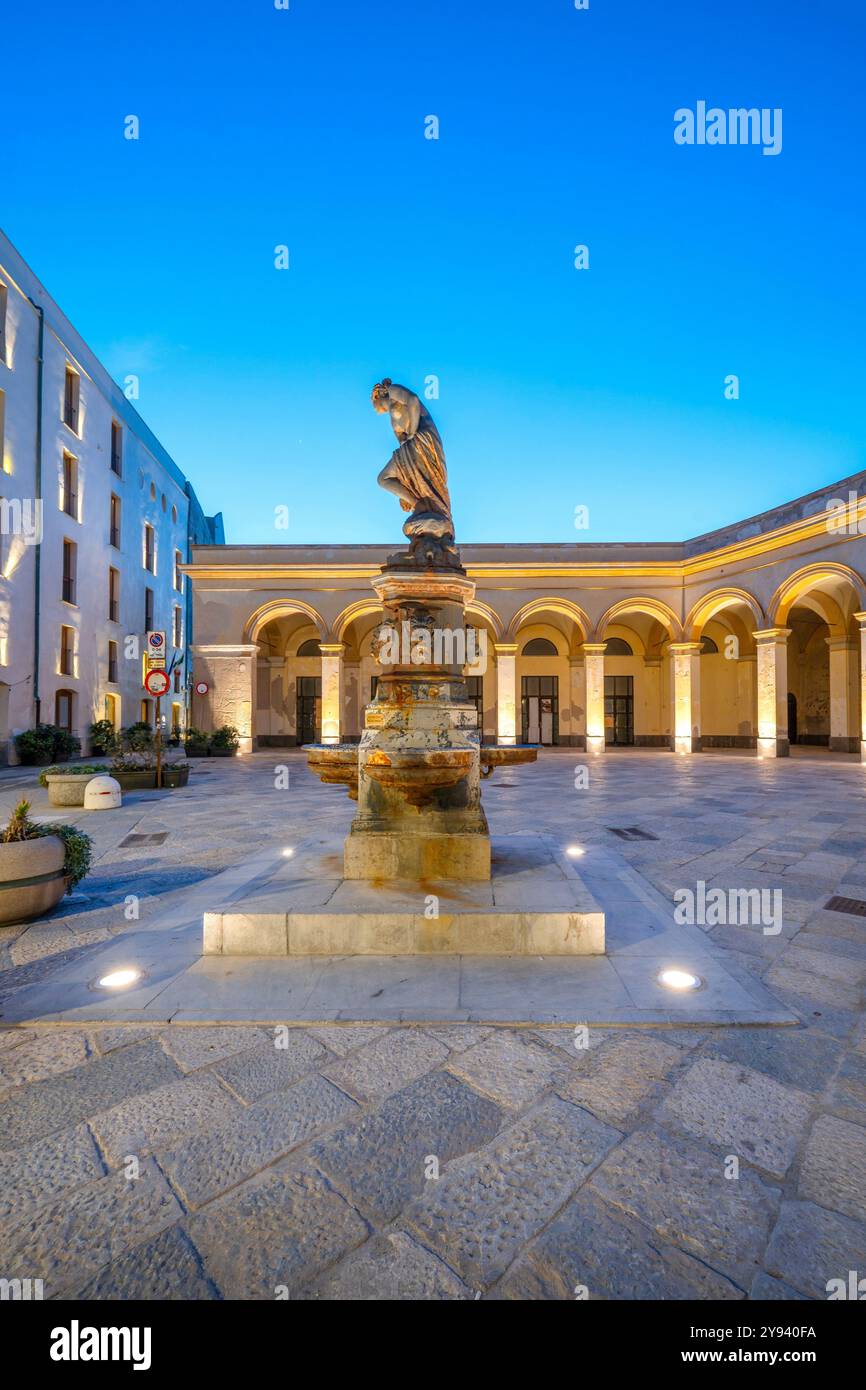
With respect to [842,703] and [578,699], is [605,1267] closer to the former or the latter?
[842,703]

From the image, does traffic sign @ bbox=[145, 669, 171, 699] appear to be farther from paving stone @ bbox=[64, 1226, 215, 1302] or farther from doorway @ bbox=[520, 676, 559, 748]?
doorway @ bbox=[520, 676, 559, 748]

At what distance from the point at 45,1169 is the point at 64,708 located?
20.6 m

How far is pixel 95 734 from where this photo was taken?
20.1 metres

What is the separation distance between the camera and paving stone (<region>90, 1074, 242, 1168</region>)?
199 cm

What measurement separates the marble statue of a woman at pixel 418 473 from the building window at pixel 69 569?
18446 mm

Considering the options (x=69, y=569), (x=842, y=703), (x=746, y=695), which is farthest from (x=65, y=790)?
(x=746, y=695)

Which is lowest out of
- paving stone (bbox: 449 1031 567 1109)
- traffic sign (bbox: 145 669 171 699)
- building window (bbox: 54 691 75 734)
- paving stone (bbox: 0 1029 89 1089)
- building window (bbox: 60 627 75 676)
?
paving stone (bbox: 0 1029 89 1089)

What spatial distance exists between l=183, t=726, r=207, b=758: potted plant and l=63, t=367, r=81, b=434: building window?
11355 mm

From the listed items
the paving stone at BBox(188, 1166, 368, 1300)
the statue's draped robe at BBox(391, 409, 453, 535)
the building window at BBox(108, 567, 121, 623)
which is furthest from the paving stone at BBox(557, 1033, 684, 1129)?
the building window at BBox(108, 567, 121, 623)

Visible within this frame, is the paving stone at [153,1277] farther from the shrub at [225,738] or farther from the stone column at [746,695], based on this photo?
the stone column at [746,695]

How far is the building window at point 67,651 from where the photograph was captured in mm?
19002
